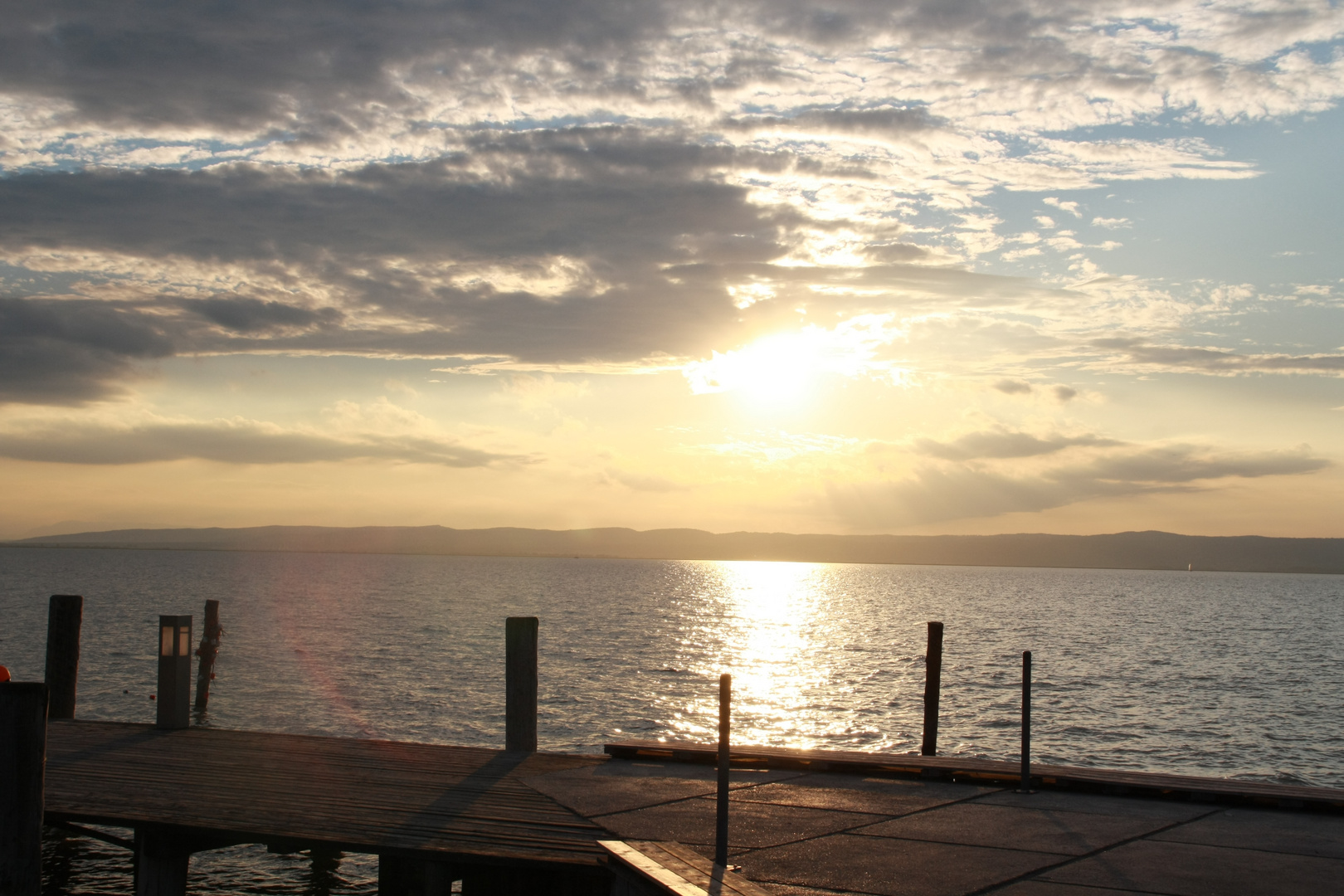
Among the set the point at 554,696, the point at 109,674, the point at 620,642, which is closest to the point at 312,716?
the point at 554,696

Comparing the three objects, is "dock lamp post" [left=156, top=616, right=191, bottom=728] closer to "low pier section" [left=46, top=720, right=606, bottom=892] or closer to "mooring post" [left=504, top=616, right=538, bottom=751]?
"low pier section" [left=46, top=720, right=606, bottom=892]

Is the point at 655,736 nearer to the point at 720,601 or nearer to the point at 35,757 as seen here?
the point at 35,757

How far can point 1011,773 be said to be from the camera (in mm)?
10461

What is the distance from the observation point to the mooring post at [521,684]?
1198cm

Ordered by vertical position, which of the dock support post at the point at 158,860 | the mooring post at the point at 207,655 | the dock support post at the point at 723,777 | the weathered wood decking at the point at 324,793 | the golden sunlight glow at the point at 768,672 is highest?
the dock support post at the point at 723,777

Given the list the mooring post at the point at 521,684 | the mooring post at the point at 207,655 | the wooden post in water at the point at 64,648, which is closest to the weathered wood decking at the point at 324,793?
the mooring post at the point at 521,684

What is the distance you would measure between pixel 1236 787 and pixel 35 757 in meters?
10.2

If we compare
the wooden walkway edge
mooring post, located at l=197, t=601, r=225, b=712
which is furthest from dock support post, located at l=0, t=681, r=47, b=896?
mooring post, located at l=197, t=601, r=225, b=712

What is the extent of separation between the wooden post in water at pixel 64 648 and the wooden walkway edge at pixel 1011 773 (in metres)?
9.44

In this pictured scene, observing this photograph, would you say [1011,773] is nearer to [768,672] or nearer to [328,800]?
[328,800]

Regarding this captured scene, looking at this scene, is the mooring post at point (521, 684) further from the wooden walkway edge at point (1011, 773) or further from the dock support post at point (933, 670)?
the dock support post at point (933, 670)

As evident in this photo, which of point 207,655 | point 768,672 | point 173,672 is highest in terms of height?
point 173,672

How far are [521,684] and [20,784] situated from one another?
5702 millimetres

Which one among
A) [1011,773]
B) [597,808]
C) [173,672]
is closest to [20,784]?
[597,808]
